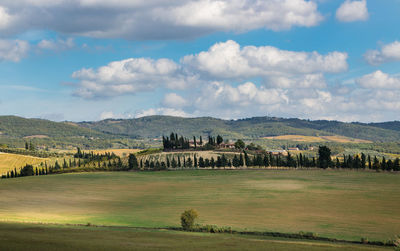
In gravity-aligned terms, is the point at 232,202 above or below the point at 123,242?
below

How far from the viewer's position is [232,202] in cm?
10244

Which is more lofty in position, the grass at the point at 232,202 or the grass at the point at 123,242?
the grass at the point at 123,242

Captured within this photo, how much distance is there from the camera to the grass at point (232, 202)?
73250 millimetres

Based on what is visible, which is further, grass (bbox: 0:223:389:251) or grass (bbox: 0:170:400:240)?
grass (bbox: 0:170:400:240)

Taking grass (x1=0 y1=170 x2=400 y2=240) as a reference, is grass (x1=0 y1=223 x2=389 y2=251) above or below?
above

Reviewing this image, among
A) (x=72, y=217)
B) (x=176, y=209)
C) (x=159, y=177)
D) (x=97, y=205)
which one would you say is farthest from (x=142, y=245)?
(x=159, y=177)

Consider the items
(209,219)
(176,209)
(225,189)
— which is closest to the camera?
(209,219)

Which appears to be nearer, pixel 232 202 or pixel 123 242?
pixel 123 242

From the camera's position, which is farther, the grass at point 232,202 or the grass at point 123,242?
the grass at point 232,202

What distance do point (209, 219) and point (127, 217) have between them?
50.4ft

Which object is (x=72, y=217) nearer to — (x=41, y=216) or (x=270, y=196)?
(x=41, y=216)

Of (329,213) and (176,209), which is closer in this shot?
(329,213)

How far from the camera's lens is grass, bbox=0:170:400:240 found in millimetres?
73250

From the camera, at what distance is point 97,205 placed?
334 ft
